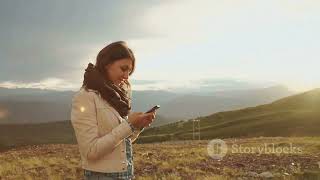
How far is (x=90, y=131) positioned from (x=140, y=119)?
41 centimetres

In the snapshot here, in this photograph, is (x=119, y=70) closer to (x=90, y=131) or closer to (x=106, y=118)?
(x=106, y=118)

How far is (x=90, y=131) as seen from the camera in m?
3.92

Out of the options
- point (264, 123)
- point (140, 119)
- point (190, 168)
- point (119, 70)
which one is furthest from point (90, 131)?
point (264, 123)

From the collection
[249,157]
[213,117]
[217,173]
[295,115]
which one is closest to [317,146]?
[249,157]

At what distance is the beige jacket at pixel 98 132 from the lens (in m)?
3.84

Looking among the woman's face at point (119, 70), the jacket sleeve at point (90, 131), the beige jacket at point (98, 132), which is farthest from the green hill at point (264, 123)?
the jacket sleeve at point (90, 131)

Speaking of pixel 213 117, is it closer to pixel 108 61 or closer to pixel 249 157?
pixel 249 157

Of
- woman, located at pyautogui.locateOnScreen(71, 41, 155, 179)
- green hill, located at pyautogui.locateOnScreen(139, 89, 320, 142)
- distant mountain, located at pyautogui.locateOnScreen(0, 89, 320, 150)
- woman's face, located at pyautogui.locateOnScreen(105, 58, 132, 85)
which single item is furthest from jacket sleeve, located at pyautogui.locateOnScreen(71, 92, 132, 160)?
green hill, located at pyautogui.locateOnScreen(139, 89, 320, 142)

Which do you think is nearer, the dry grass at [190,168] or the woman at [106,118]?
the woman at [106,118]

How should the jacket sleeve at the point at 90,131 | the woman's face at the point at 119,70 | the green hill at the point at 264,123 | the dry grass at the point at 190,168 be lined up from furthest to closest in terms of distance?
the green hill at the point at 264,123
the dry grass at the point at 190,168
the woman's face at the point at 119,70
the jacket sleeve at the point at 90,131

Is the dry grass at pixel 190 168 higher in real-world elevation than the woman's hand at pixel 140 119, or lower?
lower

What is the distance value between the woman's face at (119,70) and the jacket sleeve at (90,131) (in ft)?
0.80

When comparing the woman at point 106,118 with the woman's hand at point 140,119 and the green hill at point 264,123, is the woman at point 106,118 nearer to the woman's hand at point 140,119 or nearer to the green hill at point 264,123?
the woman's hand at point 140,119

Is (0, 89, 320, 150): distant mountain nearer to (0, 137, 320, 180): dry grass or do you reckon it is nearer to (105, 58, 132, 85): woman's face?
(0, 137, 320, 180): dry grass
